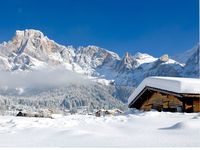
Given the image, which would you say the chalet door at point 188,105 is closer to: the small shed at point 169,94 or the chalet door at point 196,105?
the small shed at point 169,94

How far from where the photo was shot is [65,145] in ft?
22.8

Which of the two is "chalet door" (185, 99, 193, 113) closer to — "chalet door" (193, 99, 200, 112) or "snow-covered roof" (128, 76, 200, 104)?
"chalet door" (193, 99, 200, 112)

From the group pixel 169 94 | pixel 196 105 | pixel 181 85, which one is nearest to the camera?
pixel 181 85

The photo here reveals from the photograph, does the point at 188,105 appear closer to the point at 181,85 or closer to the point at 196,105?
the point at 196,105

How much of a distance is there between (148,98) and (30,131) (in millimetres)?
12244

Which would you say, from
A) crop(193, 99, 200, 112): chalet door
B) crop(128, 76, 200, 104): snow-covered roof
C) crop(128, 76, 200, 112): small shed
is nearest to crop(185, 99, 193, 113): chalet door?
crop(128, 76, 200, 112): small shed

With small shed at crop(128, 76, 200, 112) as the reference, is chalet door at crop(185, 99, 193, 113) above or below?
below

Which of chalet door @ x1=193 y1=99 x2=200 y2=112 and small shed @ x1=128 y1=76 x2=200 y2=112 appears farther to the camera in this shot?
chalet door @ x1=193 y1=99 x2=200 y2=112

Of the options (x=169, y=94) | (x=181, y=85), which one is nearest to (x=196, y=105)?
(x=169, y=94)

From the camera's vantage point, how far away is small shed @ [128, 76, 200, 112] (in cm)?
1608

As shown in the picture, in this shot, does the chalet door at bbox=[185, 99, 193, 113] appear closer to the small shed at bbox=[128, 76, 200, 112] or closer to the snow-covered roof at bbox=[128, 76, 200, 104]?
the small shed at bbox=[128, 76, 200, 112]

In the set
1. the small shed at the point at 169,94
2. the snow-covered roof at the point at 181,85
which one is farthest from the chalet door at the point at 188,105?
the snow-covered roof at the point at 181,85

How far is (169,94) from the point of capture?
1716 cm

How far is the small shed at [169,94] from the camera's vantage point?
1608 centimetres
